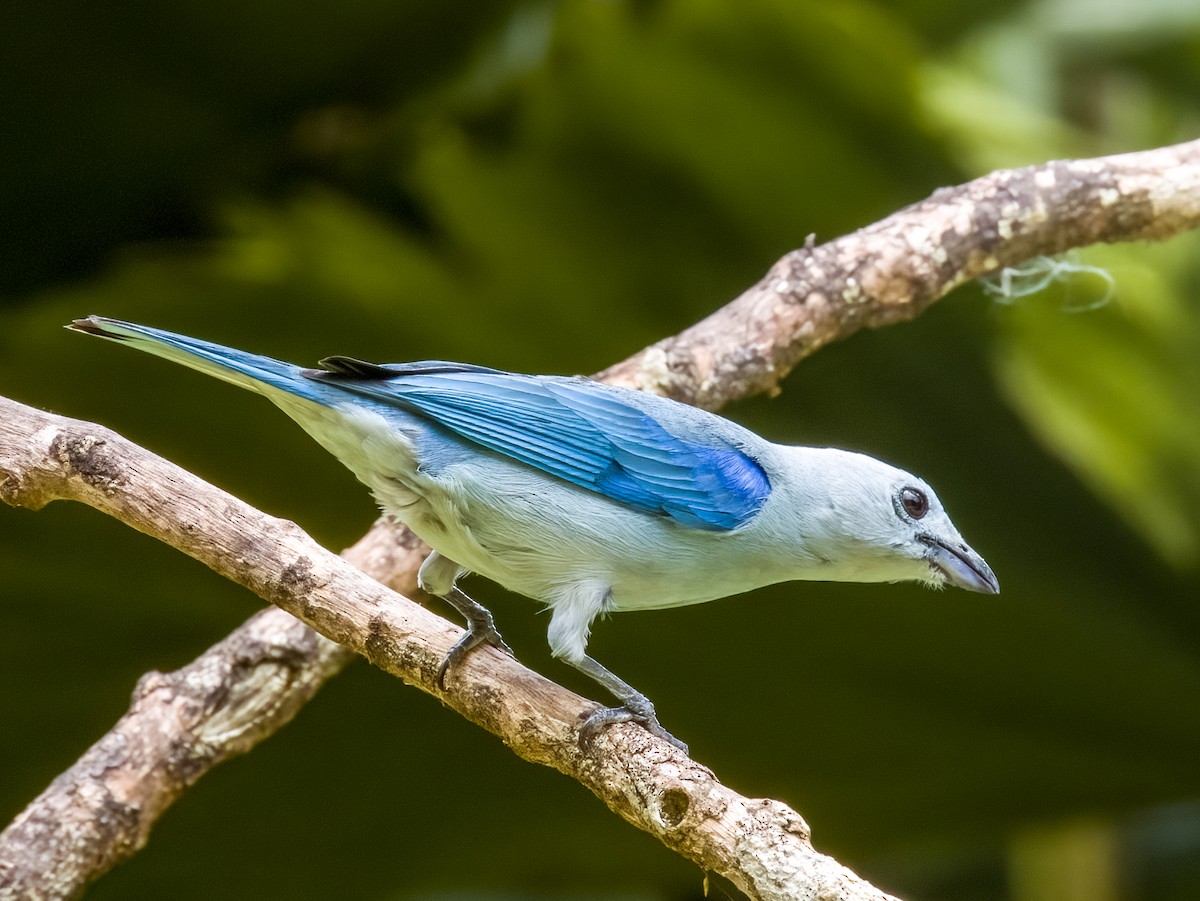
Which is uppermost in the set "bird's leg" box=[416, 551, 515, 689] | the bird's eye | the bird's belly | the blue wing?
the bird's eye

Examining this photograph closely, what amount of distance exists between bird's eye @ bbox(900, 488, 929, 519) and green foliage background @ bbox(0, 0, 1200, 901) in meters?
1.61

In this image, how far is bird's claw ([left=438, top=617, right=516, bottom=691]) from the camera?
2.63 meters

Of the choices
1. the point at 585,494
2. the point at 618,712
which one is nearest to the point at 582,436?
the point at 585,494

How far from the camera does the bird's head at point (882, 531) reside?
2967 millimetres

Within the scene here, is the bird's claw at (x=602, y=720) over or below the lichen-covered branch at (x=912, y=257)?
below

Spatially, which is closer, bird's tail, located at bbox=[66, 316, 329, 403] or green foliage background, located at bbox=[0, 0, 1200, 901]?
bird's tail, located at bbox=[66, 316, 329, 403]

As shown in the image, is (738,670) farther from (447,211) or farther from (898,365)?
(447,211)

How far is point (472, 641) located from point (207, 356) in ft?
2.75

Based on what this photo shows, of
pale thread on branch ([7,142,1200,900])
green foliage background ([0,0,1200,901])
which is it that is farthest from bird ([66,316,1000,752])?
green foliage background ([0,0,1200,901])

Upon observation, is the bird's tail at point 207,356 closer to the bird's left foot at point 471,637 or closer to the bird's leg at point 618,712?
the bird's left foot at point 471,637

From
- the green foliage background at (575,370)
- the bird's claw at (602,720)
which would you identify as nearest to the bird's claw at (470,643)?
the bird's claw at (602,720)

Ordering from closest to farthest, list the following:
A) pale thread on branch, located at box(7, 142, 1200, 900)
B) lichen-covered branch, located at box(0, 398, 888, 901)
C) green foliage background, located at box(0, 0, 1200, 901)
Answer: lichen-covered branch, located at box(0, 398, 888, 901) < pale thread on branch, located at box(7, 142, 1200, 900) < green foliage background, located at box(0, 0, 1200, 901)

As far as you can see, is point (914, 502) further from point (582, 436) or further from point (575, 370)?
point (575, 370)

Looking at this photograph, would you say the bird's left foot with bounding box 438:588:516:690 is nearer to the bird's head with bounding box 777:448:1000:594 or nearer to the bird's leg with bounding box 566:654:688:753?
the bird's leg with bounding box 566:654:688:753
